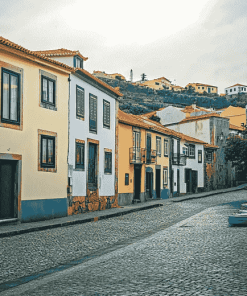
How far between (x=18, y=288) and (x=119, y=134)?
21.6 metres

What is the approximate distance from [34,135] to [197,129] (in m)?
36.8

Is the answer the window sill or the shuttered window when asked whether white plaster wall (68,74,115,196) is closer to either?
the shuttered window

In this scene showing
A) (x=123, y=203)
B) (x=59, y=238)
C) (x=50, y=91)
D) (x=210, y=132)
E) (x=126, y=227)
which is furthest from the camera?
(x=210, y=132)

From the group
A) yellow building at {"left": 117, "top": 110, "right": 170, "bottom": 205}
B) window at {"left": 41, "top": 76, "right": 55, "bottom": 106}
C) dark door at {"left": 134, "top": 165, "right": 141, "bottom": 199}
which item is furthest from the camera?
dark door at {"left": 134, "top": 165, "right": 141, "bottom": 199}

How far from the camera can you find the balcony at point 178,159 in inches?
1543

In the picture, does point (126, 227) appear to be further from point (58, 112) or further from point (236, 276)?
point (236, 276)

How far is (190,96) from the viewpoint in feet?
433

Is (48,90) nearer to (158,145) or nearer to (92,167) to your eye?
(92,167)

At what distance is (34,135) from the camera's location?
16.9 metres

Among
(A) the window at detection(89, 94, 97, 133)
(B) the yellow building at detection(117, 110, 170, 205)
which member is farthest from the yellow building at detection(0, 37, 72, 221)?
(B) the yellow building at detection(117, 110, 170, 205)

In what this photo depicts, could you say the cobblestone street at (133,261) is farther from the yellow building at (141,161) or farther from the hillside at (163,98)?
the hillside at (163,98)

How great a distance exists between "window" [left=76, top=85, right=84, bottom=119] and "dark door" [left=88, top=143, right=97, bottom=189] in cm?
228

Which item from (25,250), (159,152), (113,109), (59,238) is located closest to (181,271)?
(25,250)

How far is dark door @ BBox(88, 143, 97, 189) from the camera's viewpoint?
2246cm
